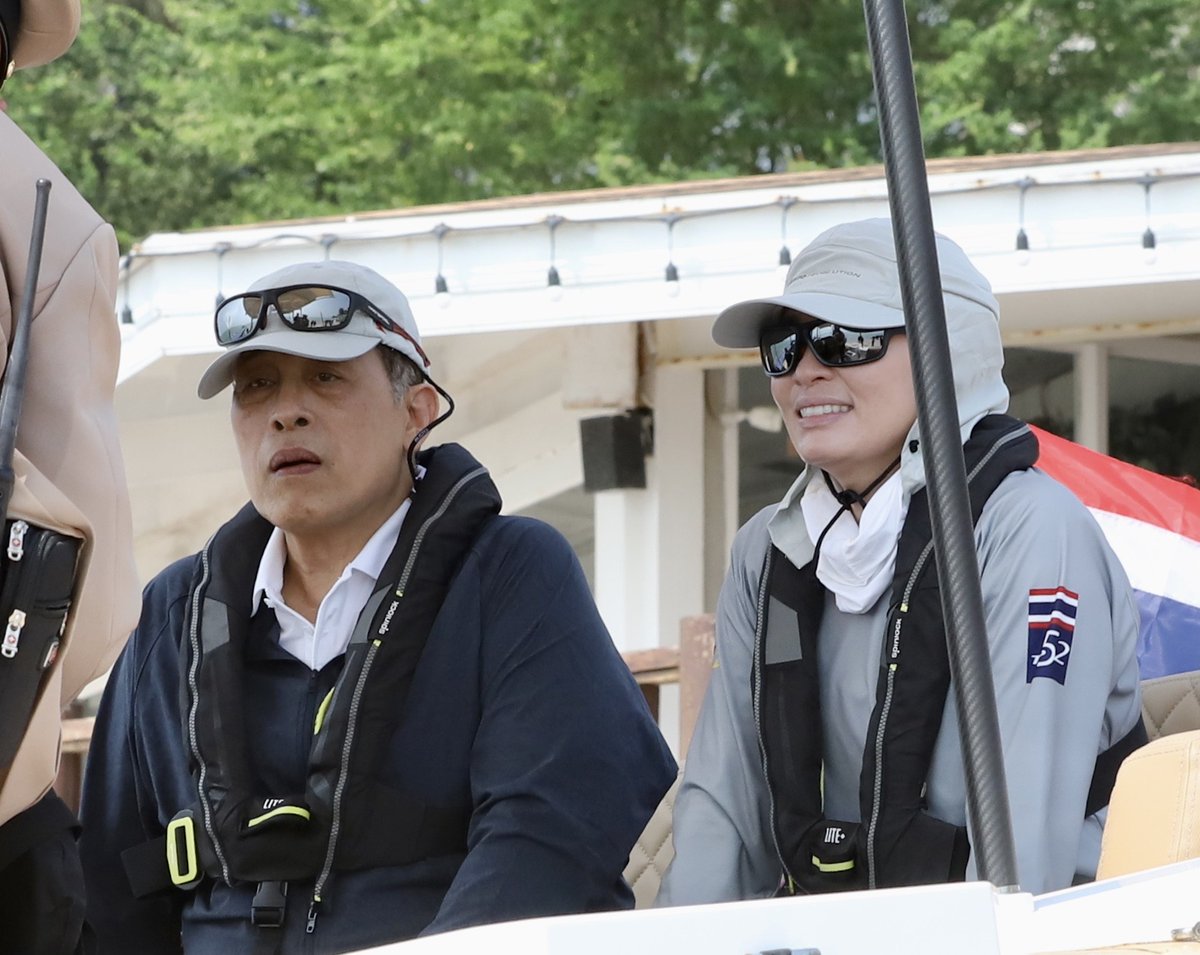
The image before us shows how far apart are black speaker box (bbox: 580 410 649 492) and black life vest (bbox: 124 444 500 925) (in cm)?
327

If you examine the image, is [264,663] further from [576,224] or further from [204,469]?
[204,469]

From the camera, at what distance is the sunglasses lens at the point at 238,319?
3172 mm

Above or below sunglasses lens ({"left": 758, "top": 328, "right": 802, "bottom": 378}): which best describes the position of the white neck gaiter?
below

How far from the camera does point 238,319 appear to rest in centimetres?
319

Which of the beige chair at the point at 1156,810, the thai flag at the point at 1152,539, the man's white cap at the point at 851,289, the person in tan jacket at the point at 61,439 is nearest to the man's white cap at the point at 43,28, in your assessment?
the person in tan jacket at the point at 61,439

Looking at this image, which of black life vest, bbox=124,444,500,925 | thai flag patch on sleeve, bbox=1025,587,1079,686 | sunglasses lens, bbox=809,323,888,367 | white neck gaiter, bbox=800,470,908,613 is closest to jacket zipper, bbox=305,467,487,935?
black life vest, bbox=124,444,500,925

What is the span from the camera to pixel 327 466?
3125 mm

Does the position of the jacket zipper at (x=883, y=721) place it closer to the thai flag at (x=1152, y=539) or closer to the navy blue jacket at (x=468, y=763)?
the navy blue jacket at (x=468, y=763)

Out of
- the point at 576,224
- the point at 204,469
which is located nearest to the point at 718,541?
the point at 576,224

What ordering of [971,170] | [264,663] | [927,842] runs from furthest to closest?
[971,170]
[264,663]
[927,842]

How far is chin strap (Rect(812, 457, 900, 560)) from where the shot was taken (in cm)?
302

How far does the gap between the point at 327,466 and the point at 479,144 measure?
A: 40.5 ft

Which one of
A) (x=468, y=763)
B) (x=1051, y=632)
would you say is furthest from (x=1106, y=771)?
(x=468, y=763)

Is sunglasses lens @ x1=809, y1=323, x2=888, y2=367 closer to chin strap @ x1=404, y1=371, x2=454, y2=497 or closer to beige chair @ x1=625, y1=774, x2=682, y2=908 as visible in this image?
chin strap @ x1=404, y1=371, x2=454, y2=497
